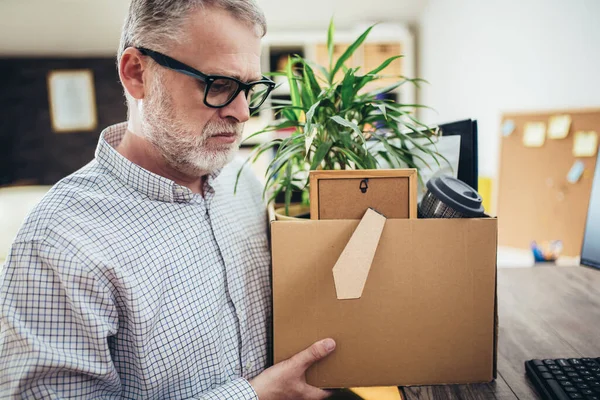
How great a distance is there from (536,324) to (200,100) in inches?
37.5

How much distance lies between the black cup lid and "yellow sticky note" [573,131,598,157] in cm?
111

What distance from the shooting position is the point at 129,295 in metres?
0.76

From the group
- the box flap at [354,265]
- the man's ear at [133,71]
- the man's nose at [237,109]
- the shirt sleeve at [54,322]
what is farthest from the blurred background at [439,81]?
the shirt sleeve at [54,322]

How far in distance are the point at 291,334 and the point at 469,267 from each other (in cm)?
36

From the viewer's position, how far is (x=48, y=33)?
13.4ft

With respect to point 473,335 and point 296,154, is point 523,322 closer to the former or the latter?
point 473,335

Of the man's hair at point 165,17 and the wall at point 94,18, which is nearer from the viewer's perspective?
the man's hair at point 165,17

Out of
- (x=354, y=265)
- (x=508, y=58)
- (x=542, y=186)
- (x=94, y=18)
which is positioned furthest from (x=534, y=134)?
(x=94, y=18)

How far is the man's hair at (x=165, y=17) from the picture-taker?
2.80ft

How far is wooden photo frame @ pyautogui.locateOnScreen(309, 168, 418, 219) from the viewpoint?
0.78 metres

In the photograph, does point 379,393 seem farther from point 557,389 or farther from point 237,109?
point 237,109

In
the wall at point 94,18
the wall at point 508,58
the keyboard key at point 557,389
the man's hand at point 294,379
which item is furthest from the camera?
the wall at point 94,18

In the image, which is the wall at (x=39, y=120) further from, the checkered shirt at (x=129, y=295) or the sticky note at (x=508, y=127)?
the checkered shirt at (x=129, y=295)

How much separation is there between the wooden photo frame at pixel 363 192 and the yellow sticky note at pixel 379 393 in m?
0.34
